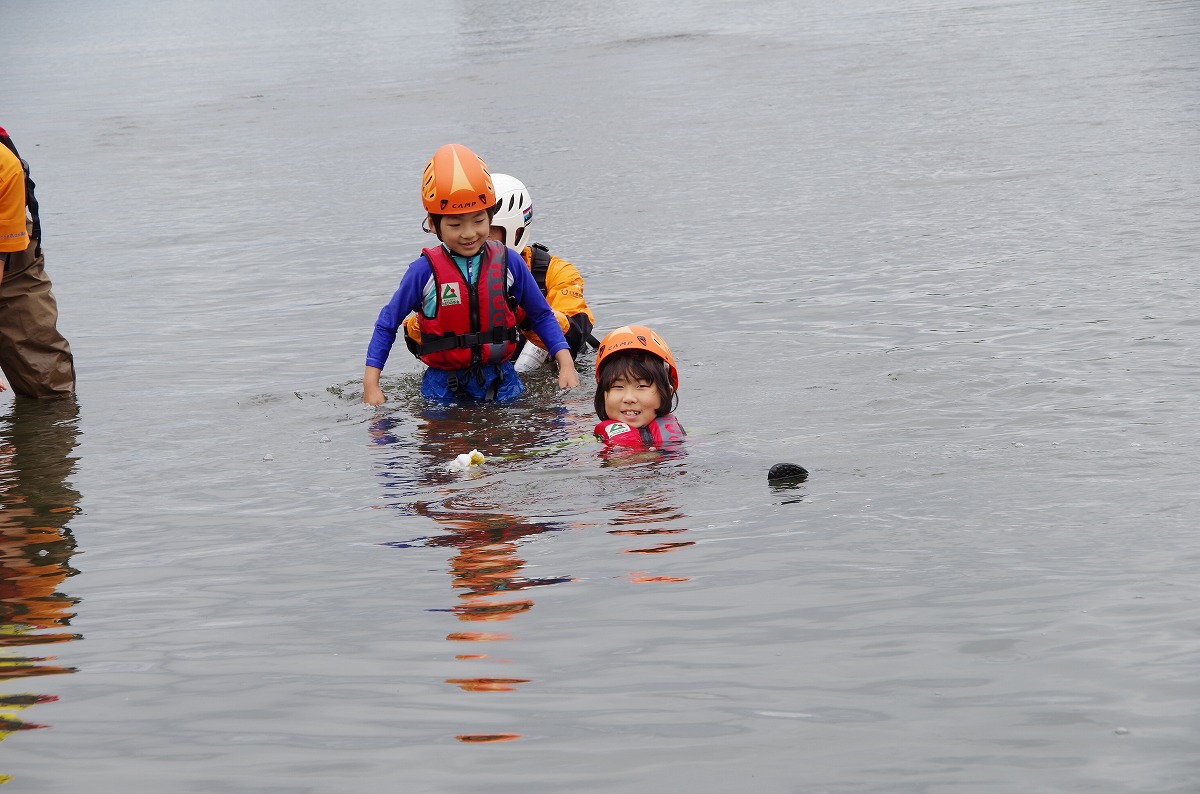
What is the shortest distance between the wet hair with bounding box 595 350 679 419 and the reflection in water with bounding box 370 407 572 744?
589 mm

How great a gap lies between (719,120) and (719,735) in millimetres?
19876

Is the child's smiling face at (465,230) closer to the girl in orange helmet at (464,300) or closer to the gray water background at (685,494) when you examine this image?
the girl in orange helmet at (464,300)

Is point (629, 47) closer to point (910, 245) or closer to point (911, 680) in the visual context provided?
point (910, 245)

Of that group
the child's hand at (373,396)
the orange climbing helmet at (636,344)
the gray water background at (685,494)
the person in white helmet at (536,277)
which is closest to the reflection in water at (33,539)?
the gray water background at (685,494)

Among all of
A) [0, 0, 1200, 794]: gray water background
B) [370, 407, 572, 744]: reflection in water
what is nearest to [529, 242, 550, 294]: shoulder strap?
[0, 0, 1200, 794]: gray water background

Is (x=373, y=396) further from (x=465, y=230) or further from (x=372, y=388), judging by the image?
(x=465, y=230)

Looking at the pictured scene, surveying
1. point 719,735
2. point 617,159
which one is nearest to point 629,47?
point 617,159

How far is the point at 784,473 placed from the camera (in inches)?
258

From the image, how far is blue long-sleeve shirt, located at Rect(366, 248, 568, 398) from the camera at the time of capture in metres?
8.37

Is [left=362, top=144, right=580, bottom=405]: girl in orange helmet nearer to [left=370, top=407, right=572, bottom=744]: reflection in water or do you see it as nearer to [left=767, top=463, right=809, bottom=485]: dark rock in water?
[left=370, top=407, right=572, bottom=744]: reflection in water

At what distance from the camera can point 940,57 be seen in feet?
93.5

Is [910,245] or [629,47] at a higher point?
[629,47]

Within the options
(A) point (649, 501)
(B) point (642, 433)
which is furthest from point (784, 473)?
(B) point (642, 433)

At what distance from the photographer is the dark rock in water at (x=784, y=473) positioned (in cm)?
653
